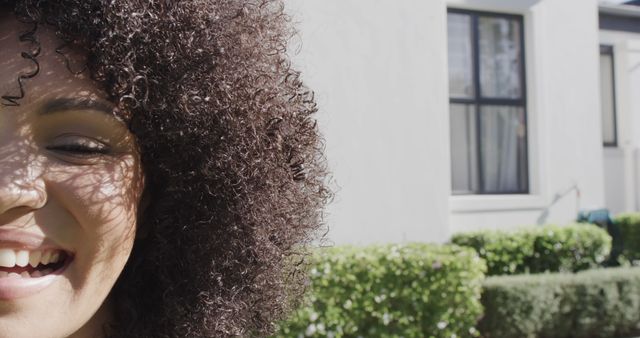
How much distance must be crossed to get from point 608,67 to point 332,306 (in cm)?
895

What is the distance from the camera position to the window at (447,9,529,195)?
29.7 ft

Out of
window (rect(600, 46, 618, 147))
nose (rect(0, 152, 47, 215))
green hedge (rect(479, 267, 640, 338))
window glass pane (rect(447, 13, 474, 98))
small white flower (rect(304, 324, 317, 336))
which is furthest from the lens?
window (rect(600, 46, 618, 147))

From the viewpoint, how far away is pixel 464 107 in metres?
9.15

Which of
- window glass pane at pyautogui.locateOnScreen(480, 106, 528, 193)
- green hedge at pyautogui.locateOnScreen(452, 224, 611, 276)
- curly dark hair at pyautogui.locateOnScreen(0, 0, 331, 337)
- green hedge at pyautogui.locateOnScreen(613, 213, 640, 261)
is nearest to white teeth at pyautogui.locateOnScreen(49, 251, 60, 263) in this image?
curly dark hair at pyautogui.locateOnScreen(0, 0, 331, 337)

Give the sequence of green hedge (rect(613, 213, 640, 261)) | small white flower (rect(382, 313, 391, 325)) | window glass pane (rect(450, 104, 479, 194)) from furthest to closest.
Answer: green hedge (rect(613, 213, 640, 261)) → window glass pane (rect(450, 104, 479, 194)) → small white flower (rect(382, 313, 391, 325))

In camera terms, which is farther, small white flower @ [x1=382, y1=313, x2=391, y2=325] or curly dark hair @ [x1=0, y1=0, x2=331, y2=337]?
small white flower @ [x1=382, y1=313, x2=391, y2=325]

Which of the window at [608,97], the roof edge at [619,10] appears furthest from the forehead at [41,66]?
the window at [608,97]

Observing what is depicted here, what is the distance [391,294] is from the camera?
635cm

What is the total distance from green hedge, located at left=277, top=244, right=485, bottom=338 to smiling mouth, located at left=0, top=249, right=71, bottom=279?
4.45m

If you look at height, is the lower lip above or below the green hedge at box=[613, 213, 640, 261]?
above

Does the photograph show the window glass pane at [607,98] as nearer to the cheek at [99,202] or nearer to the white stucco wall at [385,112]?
the white stucco wall at [385,112]

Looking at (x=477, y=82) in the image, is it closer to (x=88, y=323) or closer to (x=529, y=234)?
(x=529, y=234)

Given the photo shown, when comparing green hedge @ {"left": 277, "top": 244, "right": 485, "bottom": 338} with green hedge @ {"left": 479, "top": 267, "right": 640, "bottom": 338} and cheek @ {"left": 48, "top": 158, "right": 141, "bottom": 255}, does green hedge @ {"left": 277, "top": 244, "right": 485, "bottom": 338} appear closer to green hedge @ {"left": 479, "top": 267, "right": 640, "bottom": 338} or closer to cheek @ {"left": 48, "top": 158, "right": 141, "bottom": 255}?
green hedge @ {"left": 479, "top": 267, "right": 640, "bottom": 338}

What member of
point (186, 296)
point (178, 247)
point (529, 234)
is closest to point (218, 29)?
point (178, 247)
